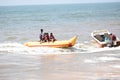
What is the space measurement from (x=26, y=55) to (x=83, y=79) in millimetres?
6351

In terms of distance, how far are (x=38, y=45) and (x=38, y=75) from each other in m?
6.02

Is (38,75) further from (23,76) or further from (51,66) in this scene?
(51,66)

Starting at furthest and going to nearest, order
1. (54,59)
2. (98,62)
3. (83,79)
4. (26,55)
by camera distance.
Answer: (26,55) < (54,59) < (98,62) < (83,79)

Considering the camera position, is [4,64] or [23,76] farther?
[4,64]

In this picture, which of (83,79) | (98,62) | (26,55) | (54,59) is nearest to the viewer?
(83,79)

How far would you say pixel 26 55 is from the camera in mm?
17625

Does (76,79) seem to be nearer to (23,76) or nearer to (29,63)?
(23,76)

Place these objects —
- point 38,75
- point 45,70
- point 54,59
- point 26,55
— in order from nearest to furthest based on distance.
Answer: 1. point 38,75
2. point 45,70
3. point 54,59
4. point 26,55

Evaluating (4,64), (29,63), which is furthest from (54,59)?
(4,64)

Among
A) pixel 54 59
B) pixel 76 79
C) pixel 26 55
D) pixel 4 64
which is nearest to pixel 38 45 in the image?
pixel 26 55

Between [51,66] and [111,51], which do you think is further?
[111,51]

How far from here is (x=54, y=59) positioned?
1627 cm

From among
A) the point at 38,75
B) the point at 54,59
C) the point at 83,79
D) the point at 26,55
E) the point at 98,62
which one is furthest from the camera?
the point at 26,55

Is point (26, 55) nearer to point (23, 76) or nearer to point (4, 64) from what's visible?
point (4, 64)
